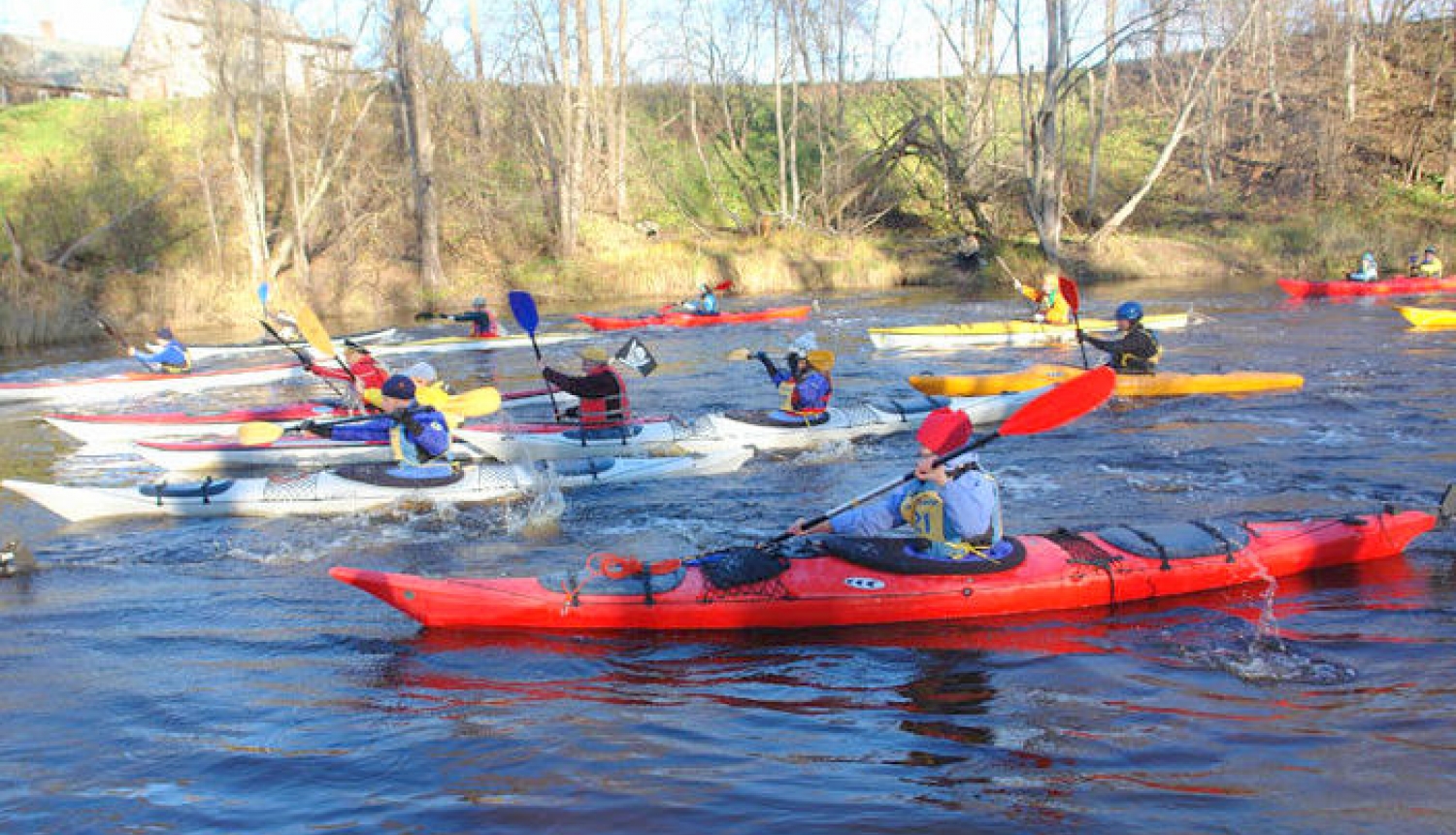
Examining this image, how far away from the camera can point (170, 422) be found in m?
10.9

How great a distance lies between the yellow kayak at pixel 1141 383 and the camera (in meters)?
11.2

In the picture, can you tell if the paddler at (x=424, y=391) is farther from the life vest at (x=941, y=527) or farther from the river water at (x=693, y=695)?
the life vest at (x=941, y=527)

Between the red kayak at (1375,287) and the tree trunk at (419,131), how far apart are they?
18660 mm

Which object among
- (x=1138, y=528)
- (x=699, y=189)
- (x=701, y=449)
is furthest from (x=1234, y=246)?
(x=1138, y=528)

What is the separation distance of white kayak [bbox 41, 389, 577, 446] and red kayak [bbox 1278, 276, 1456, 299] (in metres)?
15.8

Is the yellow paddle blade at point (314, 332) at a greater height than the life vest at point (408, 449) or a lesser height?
greater

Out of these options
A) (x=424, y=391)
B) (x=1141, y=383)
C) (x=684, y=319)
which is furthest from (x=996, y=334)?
(x=424, y=391)

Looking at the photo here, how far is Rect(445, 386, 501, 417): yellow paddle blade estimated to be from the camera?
838cm

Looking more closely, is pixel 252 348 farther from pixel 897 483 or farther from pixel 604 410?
pixel 897 483

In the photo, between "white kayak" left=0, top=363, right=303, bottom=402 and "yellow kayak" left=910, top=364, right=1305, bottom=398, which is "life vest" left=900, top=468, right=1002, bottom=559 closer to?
"yellow kayak" left=910, top=364, right=1305, bottom=398

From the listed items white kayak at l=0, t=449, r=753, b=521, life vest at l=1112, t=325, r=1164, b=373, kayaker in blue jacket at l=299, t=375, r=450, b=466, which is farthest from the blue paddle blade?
life vest at l=1112, t=325, r=1164, b=373

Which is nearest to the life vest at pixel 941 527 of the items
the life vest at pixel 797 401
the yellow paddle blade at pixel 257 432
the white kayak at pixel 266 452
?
the life vest at pixel 797 401

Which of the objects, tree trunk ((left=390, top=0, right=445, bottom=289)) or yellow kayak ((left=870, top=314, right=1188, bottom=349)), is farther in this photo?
tree trunk ((left=390, top=0, right=445, bottom=289))

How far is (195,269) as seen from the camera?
22750 mm
